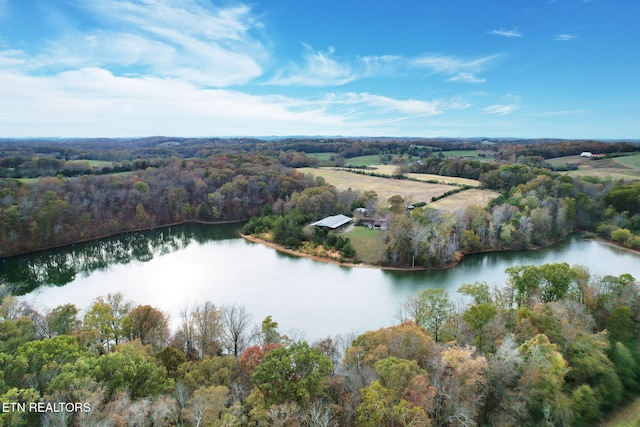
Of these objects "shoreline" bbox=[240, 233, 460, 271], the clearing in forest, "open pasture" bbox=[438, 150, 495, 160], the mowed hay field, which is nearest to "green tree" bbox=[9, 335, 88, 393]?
"shoreline" bbox=[240, 233, 460, 271]

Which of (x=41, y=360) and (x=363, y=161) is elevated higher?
(x=363, y=161)

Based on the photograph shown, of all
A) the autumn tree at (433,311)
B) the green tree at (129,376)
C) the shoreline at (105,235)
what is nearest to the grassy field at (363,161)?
the shoreline at (105,235)

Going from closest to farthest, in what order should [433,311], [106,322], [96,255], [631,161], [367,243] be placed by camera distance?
1. [106,322]
2. [433,311]
3. [367,243]
4. [96,255]
5. [631,161]

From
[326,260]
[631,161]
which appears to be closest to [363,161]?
[631,161]

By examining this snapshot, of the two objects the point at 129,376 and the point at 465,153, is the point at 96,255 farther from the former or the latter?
the point at 465,153

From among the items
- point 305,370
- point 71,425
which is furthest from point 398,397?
point 71,425
